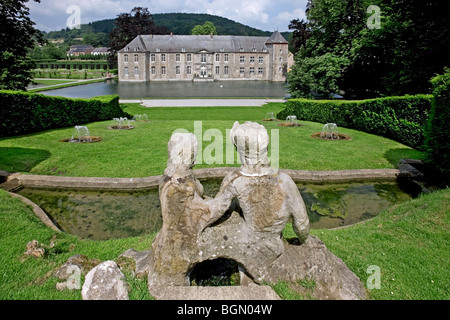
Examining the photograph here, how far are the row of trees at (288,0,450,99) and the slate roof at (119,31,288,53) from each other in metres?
39.7

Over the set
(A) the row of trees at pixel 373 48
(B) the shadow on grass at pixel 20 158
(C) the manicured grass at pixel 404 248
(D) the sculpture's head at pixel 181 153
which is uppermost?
(A) the row of trees at pixel 373 48

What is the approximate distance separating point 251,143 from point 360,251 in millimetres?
3140

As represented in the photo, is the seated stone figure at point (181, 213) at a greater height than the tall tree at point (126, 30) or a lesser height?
lesser

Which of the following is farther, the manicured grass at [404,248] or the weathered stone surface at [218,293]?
the manicured grass at [404,248]

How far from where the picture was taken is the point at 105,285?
303 cm

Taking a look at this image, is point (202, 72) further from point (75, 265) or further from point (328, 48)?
point (75, 265)

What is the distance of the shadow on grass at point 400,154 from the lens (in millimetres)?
11281

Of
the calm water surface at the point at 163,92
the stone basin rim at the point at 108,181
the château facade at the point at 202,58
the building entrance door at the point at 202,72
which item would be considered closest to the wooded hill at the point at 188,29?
the château facade at the point at 202,58

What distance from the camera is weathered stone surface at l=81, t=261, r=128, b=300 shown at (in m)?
2.99

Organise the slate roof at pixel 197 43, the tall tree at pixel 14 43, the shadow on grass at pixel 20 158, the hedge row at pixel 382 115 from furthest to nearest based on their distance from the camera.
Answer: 1. the slate roof at pixel 197 43
2. the tall tree at pixel 14 43
3. the hedge row at pixel 382 115
4. the shadow on grass at pixel 20 158

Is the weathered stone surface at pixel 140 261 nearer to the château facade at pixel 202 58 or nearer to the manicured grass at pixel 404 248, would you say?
the manicured grass at pixel 404 248

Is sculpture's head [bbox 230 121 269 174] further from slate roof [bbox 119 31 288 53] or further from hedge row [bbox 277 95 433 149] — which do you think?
slate roof [bbox 119 31 288 53]
